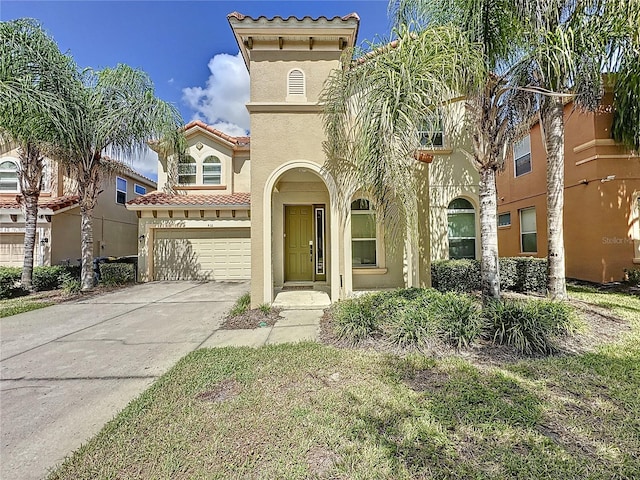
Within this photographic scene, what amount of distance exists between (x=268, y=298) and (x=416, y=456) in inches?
212

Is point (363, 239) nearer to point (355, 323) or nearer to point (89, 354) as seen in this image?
point (355, 323)

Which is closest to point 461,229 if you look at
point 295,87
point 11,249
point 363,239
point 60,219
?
point 363,239

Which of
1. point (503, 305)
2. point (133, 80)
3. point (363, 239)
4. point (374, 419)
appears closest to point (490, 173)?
point (503, 305)

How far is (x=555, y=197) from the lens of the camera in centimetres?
750

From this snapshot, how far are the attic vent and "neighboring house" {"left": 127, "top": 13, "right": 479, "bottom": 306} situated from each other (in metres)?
0.03

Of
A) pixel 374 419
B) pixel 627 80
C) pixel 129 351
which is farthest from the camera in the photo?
pixel 627 80

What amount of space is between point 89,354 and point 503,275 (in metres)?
10.7

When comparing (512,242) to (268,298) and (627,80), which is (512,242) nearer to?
(627,80)

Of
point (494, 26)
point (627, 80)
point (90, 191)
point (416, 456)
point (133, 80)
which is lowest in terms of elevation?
point (416, 456)

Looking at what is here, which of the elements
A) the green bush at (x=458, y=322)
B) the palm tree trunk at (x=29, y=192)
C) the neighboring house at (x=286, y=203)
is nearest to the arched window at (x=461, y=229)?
the neighboring house at (x=286, y=203)

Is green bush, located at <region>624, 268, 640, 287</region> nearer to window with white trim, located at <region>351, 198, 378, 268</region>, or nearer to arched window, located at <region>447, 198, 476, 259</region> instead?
arched window, located at <region>447, 198, 476, 259</region>

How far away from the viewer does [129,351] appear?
5133 millimetres

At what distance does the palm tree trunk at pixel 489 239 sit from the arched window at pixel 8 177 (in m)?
21.1

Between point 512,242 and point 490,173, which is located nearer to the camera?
point 490,173
